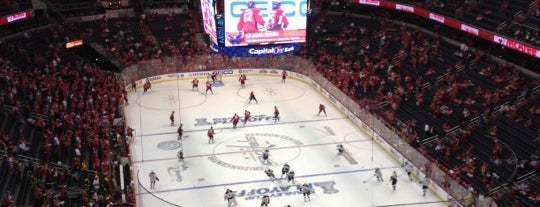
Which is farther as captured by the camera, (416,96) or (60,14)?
(60,14)

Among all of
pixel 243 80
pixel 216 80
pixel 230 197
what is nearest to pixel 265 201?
pixel 230 197

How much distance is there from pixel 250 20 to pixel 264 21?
529 mm

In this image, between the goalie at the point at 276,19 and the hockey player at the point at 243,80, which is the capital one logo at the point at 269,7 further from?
the hockey player at the point at 243,80

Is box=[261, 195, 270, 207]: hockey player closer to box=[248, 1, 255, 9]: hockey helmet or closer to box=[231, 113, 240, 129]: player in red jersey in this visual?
box=[248, 1, 255, 9]: hockey helmet

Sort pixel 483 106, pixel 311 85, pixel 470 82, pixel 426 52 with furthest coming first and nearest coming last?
pixel 311 85
pixel 426 52
pixel 470 82
pixel 483 106

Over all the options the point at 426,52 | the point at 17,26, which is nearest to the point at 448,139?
the point at 426,52

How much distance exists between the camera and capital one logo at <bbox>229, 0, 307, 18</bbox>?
22.6m

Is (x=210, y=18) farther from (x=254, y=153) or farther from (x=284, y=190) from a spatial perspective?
(x=254, y=153)

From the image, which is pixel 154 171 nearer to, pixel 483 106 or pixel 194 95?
pixel 194 95

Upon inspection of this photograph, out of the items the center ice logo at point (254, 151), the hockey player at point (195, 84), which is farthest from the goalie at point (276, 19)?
the hockey player at point (195, 84)

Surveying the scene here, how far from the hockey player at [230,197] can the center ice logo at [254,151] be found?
3.39 metres

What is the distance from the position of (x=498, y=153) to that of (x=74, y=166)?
54.2ft

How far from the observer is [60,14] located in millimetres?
44656

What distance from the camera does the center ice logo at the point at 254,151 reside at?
27000 millimetres
